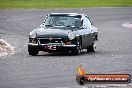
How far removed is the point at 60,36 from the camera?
67.2 feet

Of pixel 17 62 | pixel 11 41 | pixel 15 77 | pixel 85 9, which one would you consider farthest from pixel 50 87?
pixel 85 9

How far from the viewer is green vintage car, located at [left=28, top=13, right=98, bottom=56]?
20453 mm

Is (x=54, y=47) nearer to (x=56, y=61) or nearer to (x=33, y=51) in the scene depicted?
(x=33, y=51)

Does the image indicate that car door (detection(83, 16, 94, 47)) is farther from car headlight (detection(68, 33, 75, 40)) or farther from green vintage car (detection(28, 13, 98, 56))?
car headlight (detection(68, 33, 75, 40))

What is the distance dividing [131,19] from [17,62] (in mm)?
27497

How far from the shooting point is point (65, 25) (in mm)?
21656

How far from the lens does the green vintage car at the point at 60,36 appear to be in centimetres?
2045

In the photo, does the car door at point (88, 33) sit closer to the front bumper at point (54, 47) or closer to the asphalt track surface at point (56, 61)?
the asphalt track surface at point (56, 61)

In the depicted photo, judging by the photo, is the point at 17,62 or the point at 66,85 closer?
the point at 66,85

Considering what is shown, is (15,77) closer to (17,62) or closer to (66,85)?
(66,85)

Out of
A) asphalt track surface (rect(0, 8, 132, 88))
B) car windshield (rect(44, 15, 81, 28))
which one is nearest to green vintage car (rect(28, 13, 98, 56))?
car windshield (rect(44, 15, 81, 28))

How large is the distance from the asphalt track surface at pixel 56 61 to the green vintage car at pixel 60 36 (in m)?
0.28

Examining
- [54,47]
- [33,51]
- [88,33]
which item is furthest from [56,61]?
[88,33]

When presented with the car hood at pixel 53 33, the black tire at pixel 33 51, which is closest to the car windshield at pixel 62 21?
the car hood at pixel 53 33
